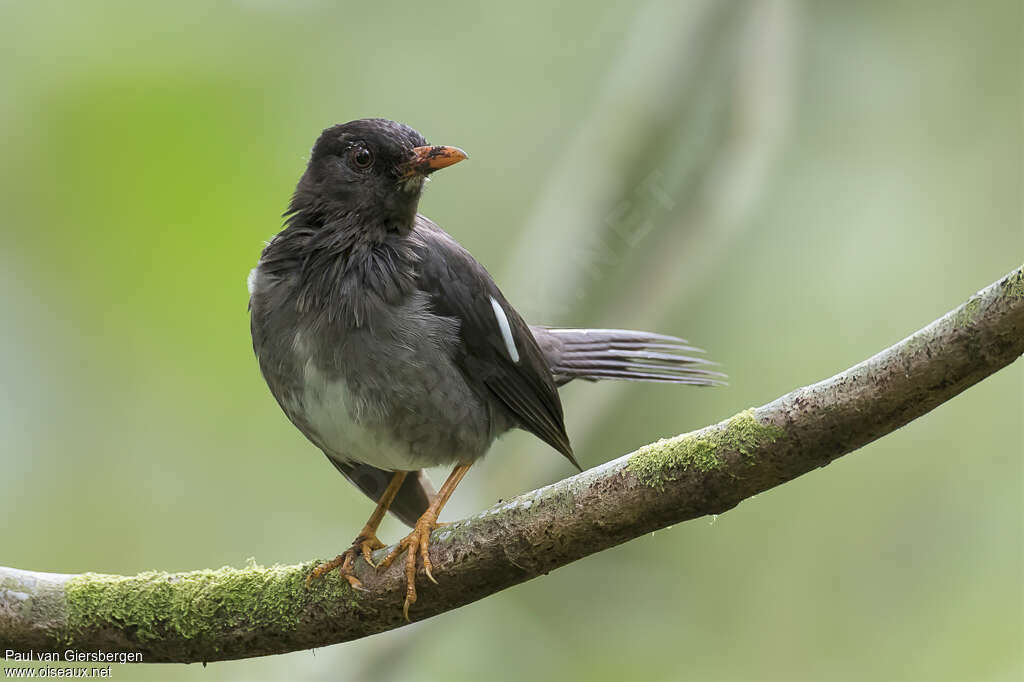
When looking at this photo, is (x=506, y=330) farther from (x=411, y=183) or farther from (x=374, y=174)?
(x=374, y=174)

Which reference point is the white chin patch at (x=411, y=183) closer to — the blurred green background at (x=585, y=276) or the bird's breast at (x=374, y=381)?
the bird's breast at (x=374, y=381)

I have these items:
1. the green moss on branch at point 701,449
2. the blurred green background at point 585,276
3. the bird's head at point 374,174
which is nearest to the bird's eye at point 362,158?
the bird's head at point 374,174

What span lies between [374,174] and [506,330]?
774mm

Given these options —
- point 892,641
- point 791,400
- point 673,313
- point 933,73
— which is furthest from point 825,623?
point 791,400

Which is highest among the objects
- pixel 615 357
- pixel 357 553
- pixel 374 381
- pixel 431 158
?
pixel 431 158

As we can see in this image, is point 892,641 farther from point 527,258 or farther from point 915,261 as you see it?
point 527,258

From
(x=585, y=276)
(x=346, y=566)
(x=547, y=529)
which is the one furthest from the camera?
(x=585, y=276)

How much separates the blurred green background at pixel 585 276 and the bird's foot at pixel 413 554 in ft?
4.66

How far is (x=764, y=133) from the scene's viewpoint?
17.9ft

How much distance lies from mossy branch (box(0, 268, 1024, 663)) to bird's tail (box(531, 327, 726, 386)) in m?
1.41

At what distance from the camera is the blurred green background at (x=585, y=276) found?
5.20 meters

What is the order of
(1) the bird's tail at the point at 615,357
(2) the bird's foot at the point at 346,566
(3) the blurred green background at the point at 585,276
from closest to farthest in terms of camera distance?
1. (2) the bird's foot at the point at 346,566
2. (1) the bird's tail at the point at 615,357
3. (3) the blurred green background at the point at 585,276

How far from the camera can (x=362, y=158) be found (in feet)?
13.0

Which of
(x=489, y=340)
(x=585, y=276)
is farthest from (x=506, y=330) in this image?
(x=585, y=276)
